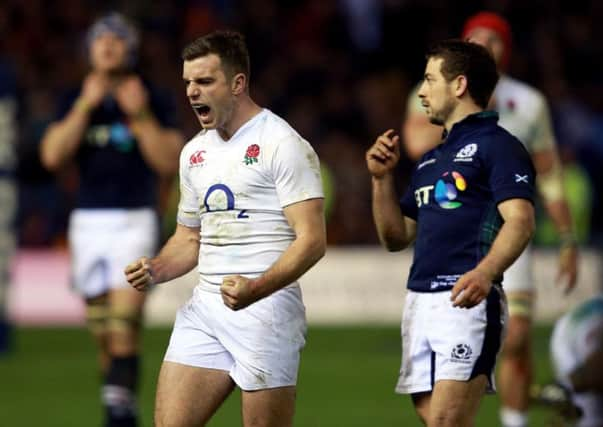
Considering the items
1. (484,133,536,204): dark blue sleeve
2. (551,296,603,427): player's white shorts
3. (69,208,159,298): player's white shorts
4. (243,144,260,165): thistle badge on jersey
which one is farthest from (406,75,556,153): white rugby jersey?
(243,144,260,165): thistle badge on jersey

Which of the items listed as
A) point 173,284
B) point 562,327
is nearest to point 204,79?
point 562,327

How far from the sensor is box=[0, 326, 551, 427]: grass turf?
37.7 ft

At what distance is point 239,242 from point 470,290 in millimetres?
1040

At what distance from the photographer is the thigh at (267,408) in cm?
663

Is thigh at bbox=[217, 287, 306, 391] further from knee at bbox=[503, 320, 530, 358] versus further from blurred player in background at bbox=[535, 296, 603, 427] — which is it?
knee at bbox=[503, 320, 530, 358]

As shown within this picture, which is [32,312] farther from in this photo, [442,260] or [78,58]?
[442,260]

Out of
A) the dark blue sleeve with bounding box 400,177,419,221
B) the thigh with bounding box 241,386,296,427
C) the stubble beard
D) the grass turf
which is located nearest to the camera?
the thigh with bounding box 241,386,296,427

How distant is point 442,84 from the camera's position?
702 cm

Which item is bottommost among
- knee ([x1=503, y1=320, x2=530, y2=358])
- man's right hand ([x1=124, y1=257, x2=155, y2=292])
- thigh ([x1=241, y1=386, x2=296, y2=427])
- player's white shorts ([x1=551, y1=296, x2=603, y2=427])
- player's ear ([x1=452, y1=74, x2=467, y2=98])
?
knee ([x1=503, y1=320, x2=530, y2=358])

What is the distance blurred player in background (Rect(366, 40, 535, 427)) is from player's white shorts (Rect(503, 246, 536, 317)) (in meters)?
2.51

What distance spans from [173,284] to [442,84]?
1122cm

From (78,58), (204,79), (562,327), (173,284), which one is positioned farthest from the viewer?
(78,58)

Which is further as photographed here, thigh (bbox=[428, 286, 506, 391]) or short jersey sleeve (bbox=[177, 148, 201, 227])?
short jersey sleeve (bbox=[177, 148, 201, 227])

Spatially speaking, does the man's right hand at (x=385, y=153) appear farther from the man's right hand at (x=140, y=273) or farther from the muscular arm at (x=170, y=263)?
the man's right hand at (x=140, y=273)
